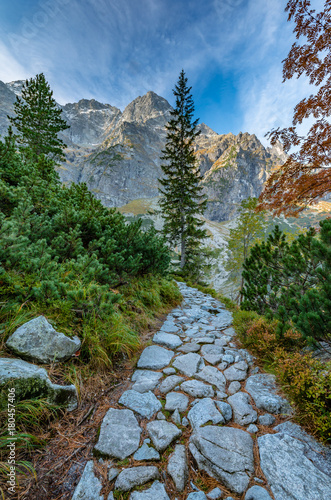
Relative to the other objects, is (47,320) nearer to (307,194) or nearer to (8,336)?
(8,336)

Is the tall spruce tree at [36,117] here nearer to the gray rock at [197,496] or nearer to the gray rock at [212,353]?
the gray rock at [212,353]

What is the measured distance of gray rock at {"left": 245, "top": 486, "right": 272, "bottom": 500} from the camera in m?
1.35

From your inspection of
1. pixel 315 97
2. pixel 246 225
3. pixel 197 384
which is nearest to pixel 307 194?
pixel 315 97

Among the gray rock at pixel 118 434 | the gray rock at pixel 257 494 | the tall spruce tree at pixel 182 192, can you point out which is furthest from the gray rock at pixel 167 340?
the tall spruce tree at pixel 182 192

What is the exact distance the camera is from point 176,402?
229 cm

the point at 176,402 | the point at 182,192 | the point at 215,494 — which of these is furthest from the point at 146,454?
the point at 182,192

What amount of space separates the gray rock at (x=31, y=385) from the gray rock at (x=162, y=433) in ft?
2.83

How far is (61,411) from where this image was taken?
1942mm

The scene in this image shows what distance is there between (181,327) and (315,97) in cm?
662

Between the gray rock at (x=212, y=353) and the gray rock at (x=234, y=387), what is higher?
the gray rock at (x=234, y=387)

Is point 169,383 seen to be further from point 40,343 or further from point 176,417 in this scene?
point 40,343

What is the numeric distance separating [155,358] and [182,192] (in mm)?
14832

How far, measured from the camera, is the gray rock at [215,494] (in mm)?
1375

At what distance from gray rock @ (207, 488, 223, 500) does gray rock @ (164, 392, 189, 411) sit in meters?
0.79
